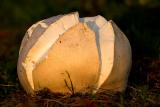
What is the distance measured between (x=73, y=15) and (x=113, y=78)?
1.46 ft

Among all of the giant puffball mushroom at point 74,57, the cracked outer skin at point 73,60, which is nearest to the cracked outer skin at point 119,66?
the giant puffball mushroom at point 74,57

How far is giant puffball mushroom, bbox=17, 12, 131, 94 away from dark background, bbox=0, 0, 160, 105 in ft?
0.91

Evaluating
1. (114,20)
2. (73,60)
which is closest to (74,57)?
(73,60)

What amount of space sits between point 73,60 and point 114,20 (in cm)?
204

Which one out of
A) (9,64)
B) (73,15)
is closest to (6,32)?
(9,64)

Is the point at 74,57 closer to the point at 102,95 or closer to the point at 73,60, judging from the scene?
the point at 73,60

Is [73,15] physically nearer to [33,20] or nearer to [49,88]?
[49,88]

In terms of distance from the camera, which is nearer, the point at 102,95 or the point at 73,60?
the point at 73,60

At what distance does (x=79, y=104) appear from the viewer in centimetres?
276

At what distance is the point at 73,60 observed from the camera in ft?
8.96

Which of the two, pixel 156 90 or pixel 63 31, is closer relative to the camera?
pixel 63 31

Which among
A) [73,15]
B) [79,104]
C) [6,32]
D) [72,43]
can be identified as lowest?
[79,104]

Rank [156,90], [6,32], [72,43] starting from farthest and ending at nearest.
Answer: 1. [6,32]
2. [156,90]
3. [72,43]

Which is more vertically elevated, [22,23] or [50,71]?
[22,23]
